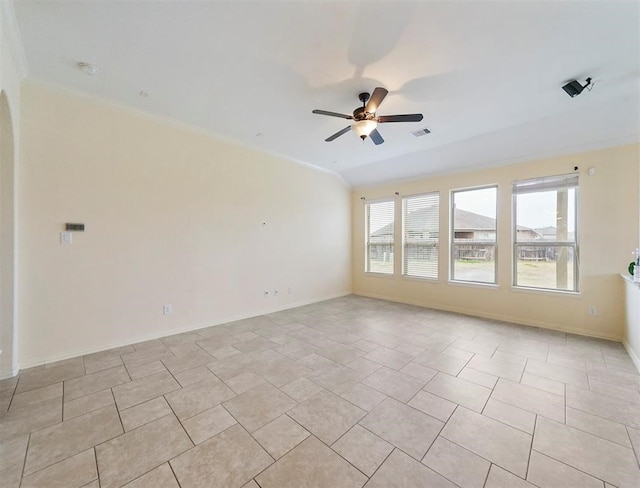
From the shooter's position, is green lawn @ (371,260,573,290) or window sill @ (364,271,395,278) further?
window sill @ (364,271,395,278)

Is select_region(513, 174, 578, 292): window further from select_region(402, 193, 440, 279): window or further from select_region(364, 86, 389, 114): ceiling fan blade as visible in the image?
select_region(364, 86, 389, 114): ceiling fan blade

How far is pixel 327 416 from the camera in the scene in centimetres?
205

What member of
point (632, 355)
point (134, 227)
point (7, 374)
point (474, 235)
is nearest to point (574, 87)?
Answer: point (474, 235)

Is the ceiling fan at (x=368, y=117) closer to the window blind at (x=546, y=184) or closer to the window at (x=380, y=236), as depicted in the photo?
the window blind at (x=546, y=184)

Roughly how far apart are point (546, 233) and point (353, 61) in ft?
13.7

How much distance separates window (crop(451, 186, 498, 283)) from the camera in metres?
4.81

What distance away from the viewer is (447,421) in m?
2.00

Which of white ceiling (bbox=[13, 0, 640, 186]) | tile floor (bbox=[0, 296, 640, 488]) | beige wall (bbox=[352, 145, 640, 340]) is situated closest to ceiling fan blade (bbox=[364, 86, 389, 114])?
white ceiling (bbox=[13, 0, 640, 186])

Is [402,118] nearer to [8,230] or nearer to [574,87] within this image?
[574,87]

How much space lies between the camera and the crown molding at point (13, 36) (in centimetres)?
193

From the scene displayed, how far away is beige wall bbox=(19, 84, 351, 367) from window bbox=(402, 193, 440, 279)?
274cm

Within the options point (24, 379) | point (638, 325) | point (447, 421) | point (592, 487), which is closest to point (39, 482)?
point (24, 379)

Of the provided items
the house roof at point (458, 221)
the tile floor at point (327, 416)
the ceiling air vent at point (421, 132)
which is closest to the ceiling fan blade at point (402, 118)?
the ceiling air vent at point (421, 132)

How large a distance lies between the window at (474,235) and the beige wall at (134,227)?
343 cm
